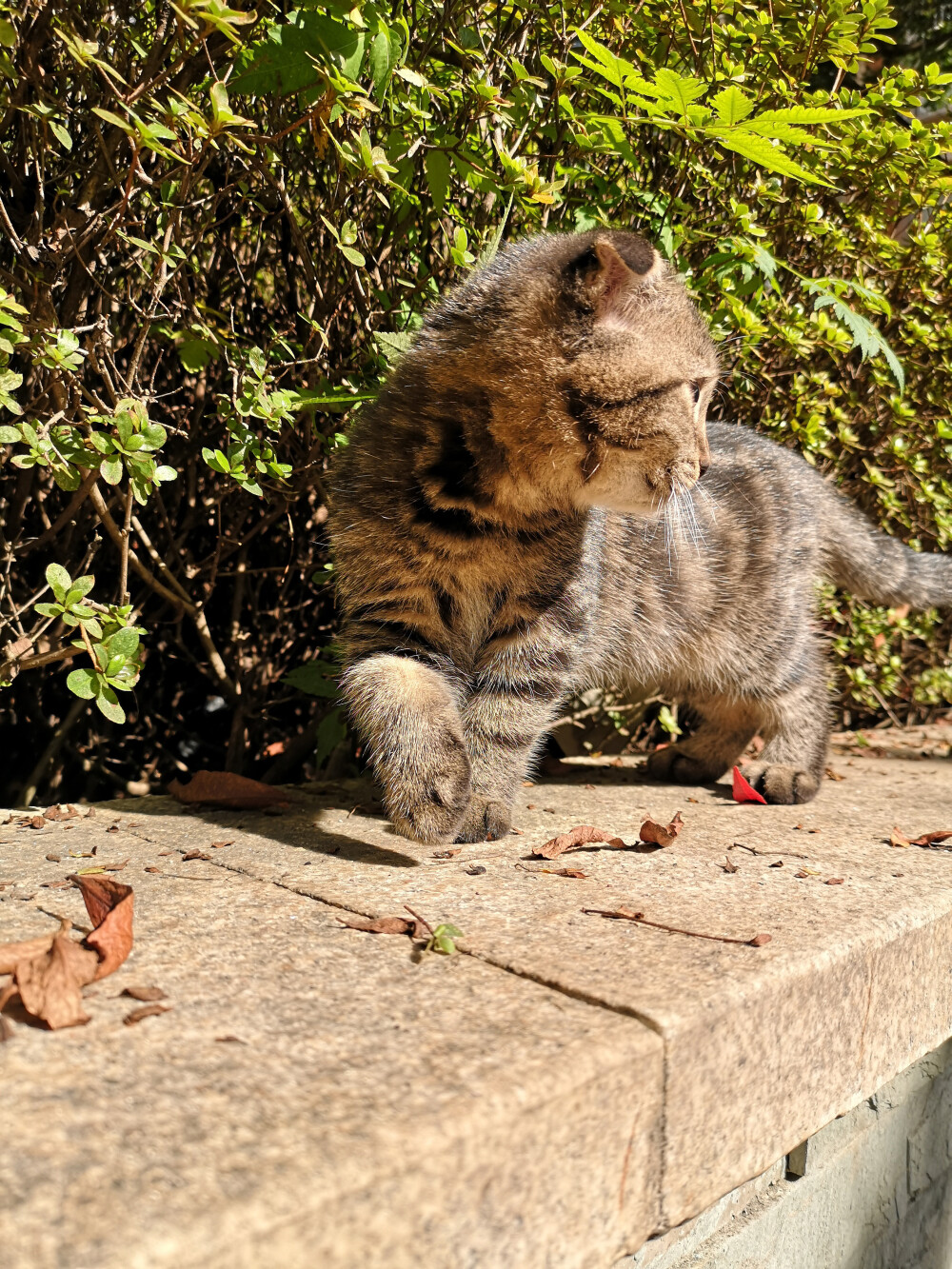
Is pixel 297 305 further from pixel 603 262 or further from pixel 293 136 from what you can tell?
pixel 603 262

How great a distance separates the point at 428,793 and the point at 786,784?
1364 millimetres

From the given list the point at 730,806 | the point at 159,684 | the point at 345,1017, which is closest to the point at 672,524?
the point at 730,806

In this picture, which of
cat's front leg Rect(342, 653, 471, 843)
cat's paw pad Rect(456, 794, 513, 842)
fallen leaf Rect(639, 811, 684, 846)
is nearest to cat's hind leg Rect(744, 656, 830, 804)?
fallen leaf Rect(639, 811, 684, 846)

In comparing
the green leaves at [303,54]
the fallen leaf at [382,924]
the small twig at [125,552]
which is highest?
the green leaves at [303,54]

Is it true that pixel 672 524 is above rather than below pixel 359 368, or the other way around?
below

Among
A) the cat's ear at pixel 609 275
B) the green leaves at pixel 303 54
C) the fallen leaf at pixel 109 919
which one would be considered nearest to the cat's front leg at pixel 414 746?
the fallen leaf at pixel 109 919

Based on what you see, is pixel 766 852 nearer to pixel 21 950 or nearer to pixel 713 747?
pixel 713 747

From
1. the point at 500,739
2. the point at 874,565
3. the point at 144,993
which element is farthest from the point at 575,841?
the point at 874,565

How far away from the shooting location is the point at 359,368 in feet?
9.74

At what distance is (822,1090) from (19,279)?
7.37 ft

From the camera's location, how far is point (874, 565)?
3594mm

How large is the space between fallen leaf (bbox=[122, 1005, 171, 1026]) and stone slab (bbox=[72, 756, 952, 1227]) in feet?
1.60

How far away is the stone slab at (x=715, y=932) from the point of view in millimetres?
1376

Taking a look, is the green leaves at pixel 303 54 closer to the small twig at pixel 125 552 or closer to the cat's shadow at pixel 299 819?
the small twig at pixel 125 552
